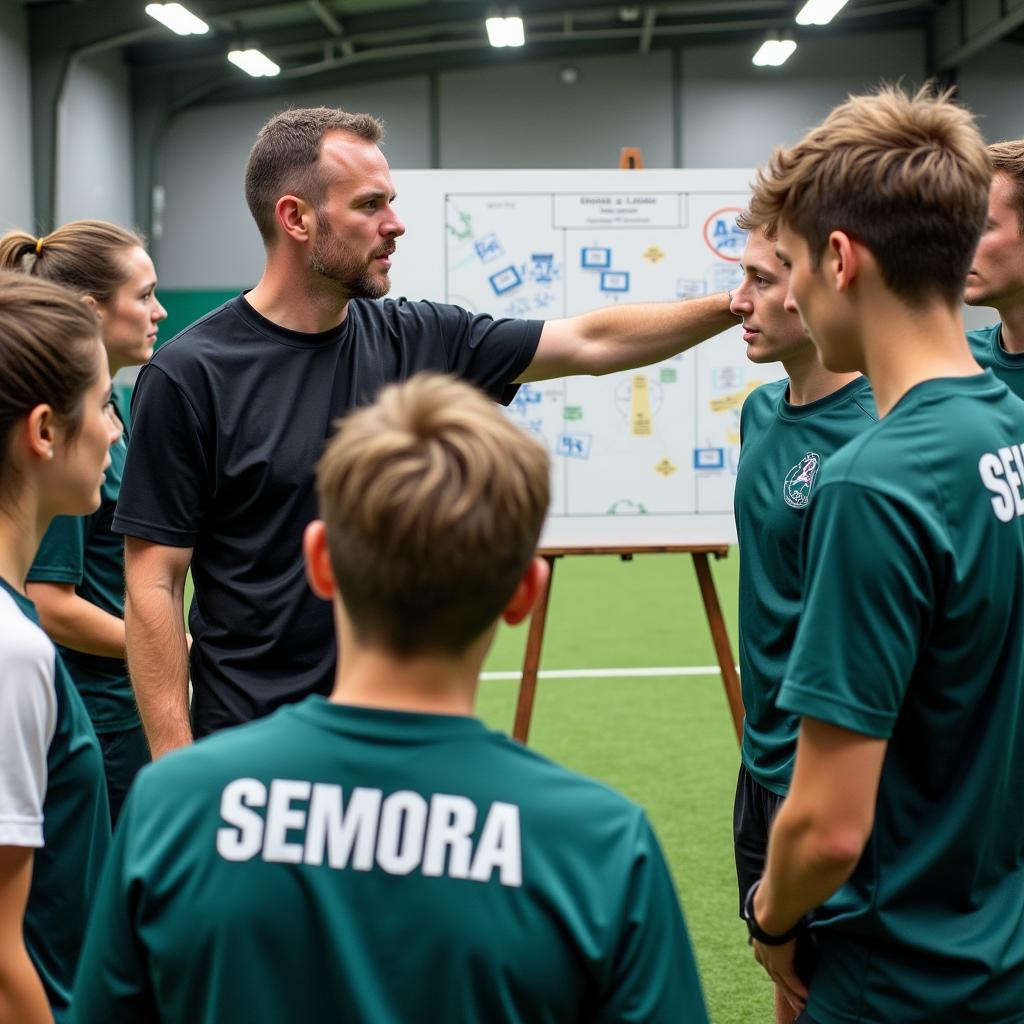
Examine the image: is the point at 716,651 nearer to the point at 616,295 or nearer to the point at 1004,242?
the point at 616,295

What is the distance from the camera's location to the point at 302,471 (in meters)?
2.07

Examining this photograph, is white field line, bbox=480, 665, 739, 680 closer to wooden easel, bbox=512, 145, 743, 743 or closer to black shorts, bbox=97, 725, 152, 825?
wooden easel, bbox=512, 145, 743, 743

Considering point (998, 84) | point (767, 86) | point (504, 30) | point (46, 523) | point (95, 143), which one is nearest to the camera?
point (46, 523)

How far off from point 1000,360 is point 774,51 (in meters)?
12.2

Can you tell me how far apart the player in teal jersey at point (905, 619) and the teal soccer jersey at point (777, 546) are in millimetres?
580

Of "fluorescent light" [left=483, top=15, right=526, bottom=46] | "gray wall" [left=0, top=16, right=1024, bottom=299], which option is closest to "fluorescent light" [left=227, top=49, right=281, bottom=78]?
"gray wall" [left=0, top=16, right=1024, bottom=299]

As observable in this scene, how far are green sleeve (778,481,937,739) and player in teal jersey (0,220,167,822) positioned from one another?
1462 millimetres

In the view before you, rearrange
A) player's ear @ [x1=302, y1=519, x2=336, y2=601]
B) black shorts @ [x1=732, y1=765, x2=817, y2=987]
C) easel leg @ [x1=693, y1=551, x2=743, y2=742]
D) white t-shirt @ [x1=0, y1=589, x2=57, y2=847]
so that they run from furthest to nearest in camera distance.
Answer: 1. easel leg @ [x1=693, y1=551, x2=743, y2=742]
2. black shorts @ [x1=732, y1=765, x2=817, y2=987]
3. white t-shirt @ [x1=0, y1=589, x2=57, y2=847]
4. player's ear @ [x1=302, y1=519, x2=336, y2=601]

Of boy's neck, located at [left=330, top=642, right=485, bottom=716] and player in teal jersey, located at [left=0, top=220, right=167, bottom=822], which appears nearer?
boy's neck, located at [left=330, top=642, right=485, bottom=716]

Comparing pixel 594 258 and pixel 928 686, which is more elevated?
pixel 594 258

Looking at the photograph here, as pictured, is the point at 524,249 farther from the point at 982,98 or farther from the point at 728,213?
the point at 982,98

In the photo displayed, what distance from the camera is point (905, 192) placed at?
1251 millimetres

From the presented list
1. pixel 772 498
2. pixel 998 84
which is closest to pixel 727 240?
pixel 772 498

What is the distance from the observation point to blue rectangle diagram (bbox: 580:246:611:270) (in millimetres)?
4574
